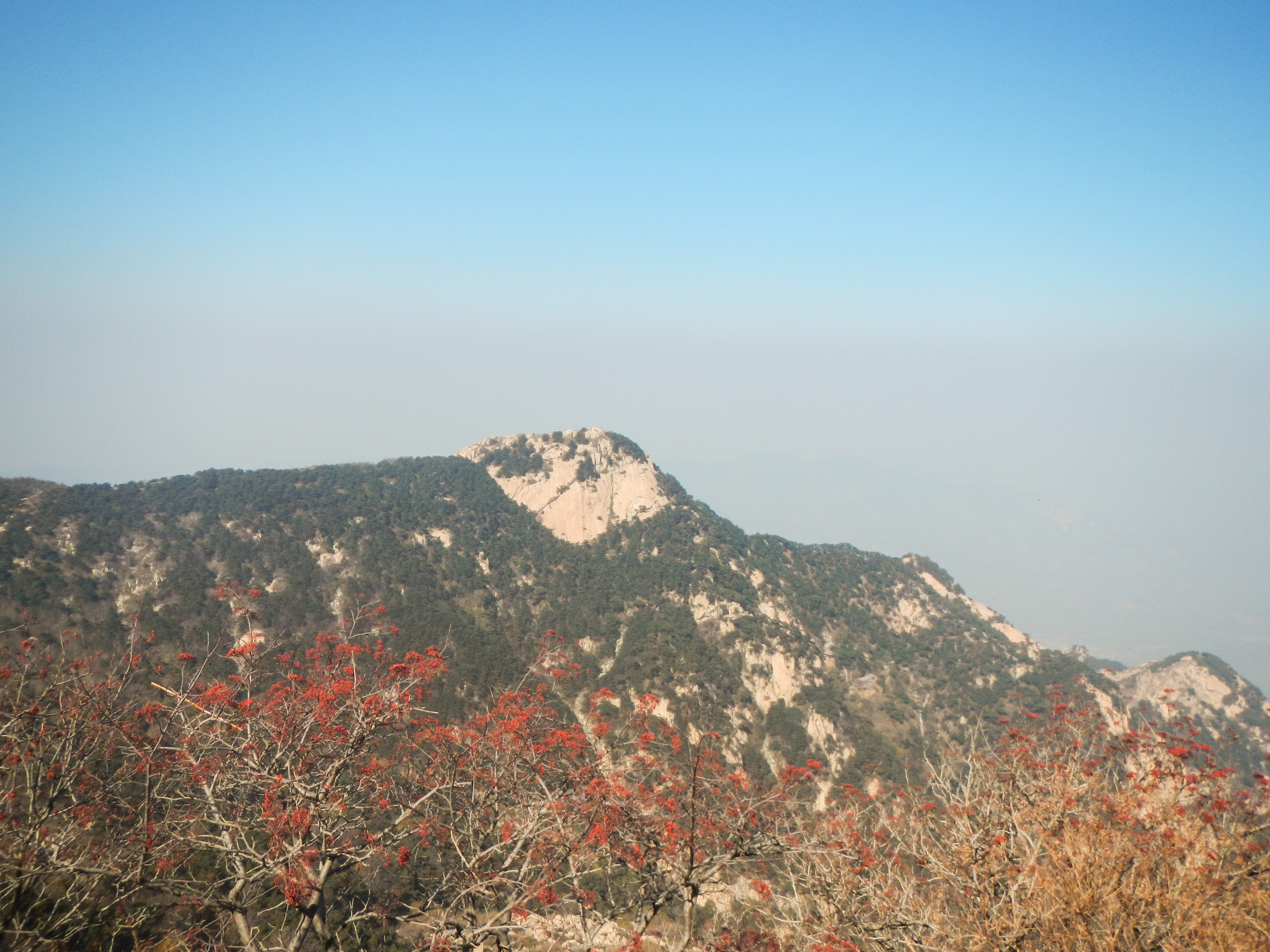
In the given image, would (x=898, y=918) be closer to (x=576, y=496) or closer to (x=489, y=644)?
(x=489, y=644)

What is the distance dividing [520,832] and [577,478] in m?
61.4

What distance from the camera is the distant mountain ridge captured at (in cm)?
4491

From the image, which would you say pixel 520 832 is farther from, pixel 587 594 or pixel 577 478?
pixel 577 478

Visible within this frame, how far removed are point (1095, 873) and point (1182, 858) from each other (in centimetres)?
599

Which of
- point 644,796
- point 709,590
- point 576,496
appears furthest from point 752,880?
point 576,496

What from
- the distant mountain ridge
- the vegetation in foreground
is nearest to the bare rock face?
the distant mountain ridge

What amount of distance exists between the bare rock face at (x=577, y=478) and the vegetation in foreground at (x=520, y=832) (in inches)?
2061

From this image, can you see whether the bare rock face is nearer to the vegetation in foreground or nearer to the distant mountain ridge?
the distant mountain ridge

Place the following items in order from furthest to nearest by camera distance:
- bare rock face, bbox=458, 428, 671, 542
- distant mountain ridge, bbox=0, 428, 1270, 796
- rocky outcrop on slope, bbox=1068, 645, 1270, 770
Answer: bare rock face, bbox=458, 428, 671, 542 < rocky outcrop on slope, bbox=1068, 645, 1270, 770 < distant mountain ridge, bbox=0, 428, 1270, 796

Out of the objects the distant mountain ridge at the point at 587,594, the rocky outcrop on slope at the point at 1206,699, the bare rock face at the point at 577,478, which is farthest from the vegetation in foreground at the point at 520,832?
the bare rock face at the point at 577,478

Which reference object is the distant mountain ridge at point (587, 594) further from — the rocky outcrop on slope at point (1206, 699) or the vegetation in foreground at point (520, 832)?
the vegetation in foreground at point (520, 832)

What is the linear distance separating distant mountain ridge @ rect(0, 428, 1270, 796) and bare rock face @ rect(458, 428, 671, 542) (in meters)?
0.29

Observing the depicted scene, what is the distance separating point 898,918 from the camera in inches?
442

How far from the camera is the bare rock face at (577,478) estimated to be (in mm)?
70125
